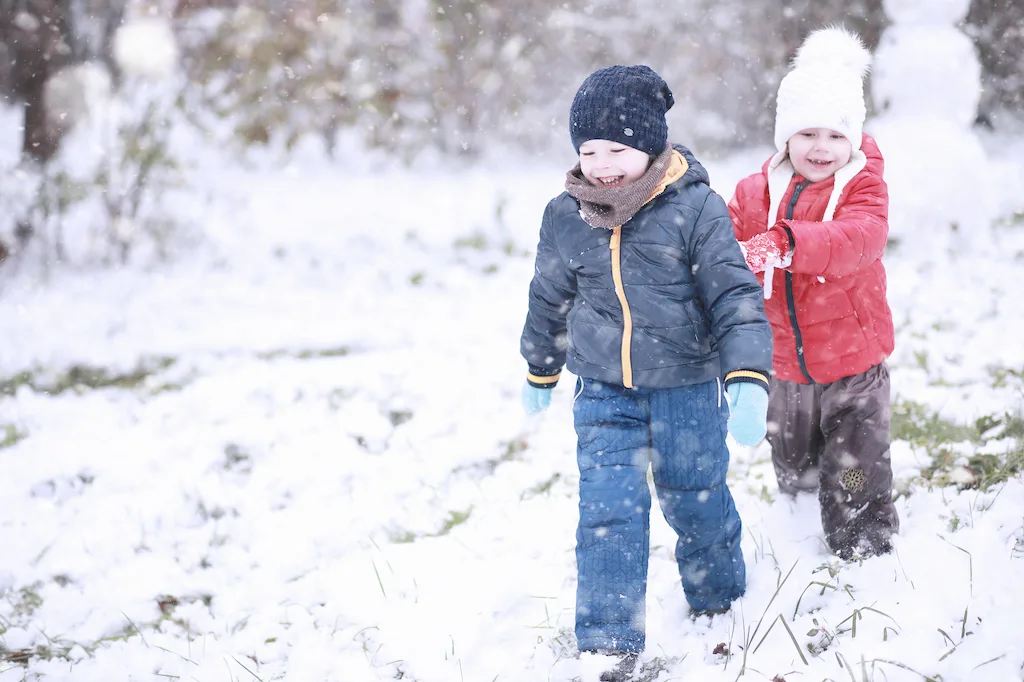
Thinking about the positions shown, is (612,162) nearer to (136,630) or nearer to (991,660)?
(991,660)

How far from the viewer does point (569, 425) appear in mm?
4148

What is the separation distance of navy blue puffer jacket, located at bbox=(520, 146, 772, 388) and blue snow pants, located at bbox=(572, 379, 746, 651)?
0.08m

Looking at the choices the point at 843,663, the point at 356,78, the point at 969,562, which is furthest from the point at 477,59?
the point at 843,663

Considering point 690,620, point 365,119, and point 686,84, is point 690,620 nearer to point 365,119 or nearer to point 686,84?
point 365,119

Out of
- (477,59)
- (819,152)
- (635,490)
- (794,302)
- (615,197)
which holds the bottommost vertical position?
(635,490)

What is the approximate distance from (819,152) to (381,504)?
224 cm

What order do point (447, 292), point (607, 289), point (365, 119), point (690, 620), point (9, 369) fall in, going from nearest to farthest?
point (607, 289) < point (690, 620) < point (9, 369) < point (447, 292) < point (365, 119)

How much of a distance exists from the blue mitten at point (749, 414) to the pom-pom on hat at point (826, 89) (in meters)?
0.83

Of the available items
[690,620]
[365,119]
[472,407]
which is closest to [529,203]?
[365,119]

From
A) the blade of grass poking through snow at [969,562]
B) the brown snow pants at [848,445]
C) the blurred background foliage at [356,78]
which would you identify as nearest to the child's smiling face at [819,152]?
the brown snow pants at [848,445]

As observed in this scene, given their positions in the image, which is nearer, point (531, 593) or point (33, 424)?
point (531, 593)

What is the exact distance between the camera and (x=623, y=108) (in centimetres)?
212

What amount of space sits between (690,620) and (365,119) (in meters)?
9.38

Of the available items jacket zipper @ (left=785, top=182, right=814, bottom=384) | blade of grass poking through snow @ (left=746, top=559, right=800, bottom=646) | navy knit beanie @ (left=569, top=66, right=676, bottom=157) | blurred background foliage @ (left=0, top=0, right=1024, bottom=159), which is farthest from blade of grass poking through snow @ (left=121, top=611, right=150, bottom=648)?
blurred background foliage @ (left=0, top=0, right=1024, bottom=159)
